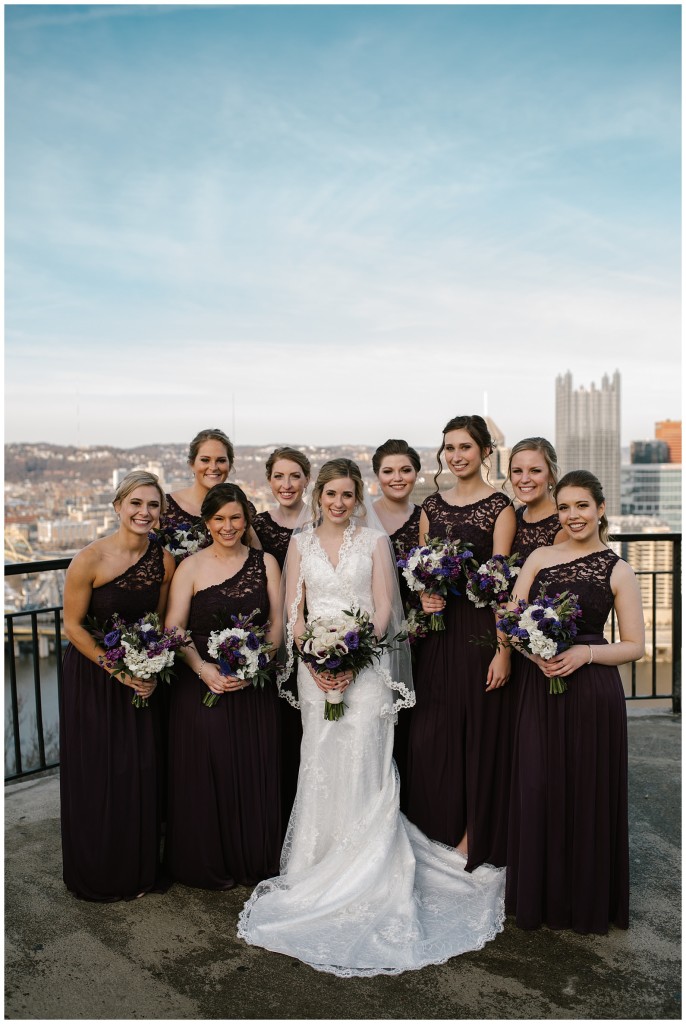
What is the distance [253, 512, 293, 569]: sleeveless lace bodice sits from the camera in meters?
4.72

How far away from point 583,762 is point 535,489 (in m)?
1.42

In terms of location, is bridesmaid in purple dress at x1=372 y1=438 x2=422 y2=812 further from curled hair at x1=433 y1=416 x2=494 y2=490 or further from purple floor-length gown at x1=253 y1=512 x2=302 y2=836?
purple floor-length gown at x1=253 y1=512 x2=302 y2=836

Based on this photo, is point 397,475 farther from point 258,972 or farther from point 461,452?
point 258,972

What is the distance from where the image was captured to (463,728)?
14.1 feet

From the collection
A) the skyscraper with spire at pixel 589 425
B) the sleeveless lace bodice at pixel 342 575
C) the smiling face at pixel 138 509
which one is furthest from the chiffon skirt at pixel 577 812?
the skyscraper with spire at pixel 589 425

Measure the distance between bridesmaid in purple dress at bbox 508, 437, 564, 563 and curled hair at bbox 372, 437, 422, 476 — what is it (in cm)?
73

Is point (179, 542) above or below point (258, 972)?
above

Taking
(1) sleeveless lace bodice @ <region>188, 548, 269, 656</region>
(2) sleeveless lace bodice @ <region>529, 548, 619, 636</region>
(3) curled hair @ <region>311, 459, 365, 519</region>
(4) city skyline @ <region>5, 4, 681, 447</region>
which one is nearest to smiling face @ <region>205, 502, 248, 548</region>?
(1) sleeveless lace bodice @ <region>188, 548, 269, 656</region>

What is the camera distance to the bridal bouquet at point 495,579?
3957 mm

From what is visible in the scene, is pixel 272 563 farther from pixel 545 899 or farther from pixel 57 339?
pixel 57 339

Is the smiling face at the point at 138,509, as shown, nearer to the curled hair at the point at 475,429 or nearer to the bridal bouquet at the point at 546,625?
the curled hair at the point at 475,429

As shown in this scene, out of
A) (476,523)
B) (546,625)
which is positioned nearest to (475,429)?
(476,523)

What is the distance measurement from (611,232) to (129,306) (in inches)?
1331

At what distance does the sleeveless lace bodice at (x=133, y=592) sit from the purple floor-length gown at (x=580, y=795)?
200cm
